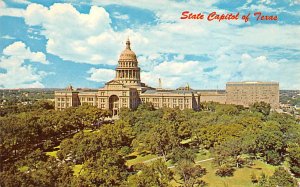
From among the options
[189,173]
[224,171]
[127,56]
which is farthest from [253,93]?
[189,173]

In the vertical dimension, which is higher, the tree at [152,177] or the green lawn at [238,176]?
the tree at [152,177]

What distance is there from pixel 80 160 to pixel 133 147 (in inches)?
298

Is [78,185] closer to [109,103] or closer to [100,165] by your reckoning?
[100,165]

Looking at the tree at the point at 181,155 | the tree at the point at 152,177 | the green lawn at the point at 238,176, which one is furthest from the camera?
the tree at the point at 181,155

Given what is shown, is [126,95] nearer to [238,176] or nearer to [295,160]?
[238,176]

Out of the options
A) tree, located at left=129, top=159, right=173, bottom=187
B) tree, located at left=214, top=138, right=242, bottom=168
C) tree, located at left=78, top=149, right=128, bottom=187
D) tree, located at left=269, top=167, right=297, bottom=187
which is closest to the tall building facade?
tree, located at left=214, top=138, right=242, bottom=168

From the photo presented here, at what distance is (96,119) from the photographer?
59.9m

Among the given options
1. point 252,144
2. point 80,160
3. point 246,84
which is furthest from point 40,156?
point 246,84

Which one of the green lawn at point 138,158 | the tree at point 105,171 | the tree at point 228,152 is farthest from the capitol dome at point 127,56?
the tree at point 228,152

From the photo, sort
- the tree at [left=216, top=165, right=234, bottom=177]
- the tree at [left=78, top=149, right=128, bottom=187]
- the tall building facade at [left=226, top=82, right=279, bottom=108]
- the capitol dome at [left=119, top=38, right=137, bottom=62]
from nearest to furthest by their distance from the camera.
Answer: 1. the tree at [left=78, top=149, right=128, bottom=187]
2. the tree at [left=216, top=165, right=234, bottom=177]
3. the capitol dome at [left=119, top=38, right=137, bottom=62]
4. the tall building facade at [left=226, top=82, right=279, bottom=108]

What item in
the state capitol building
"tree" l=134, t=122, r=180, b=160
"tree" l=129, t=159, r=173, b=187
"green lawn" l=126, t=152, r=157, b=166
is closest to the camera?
"tree" l=129, t=159, r=173, b=187

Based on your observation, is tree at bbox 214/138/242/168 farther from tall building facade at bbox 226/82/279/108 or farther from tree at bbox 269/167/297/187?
tall building facade at bbox 226/82/279/108

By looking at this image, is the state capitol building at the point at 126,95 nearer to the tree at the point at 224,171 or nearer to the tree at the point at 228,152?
the tree at the point at 228,152

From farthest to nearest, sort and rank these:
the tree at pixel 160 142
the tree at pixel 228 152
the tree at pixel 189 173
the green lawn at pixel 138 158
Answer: the green lawn at pixel 138 158 < the tree at pixel 160 142 < the tree at pixel 228 152 < the tree at pixel 189 173
